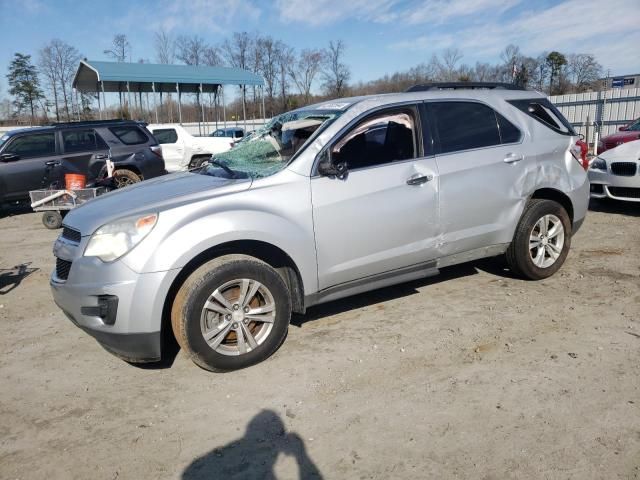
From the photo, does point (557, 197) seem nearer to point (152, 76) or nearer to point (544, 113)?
point (544, 113)

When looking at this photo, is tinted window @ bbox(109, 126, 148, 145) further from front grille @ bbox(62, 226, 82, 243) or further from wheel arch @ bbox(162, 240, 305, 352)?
wheel arch @ bbox(162, 240, 305, 352)

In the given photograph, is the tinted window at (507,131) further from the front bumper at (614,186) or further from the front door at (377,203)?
the front bumper at (614,186)

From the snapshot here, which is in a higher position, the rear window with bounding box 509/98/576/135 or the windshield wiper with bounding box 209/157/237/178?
the rear window with bounding box 509/98/576/135

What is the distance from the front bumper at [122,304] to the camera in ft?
10.4

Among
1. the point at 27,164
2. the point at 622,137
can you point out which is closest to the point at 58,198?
the point at 27,164

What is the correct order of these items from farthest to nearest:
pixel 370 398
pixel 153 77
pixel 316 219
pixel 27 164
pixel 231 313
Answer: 1. pixel 153 77
2. pixel 27 164
3. pixel 316 219
4. pixel 231 313
5. pixel 370 398

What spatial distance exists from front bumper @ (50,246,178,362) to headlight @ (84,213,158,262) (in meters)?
0.07

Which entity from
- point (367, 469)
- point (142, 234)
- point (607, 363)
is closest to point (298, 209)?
point (142, 234)

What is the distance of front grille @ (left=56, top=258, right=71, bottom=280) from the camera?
11.6 ft

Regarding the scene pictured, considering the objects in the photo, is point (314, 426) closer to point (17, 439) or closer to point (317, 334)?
point (317, 334)

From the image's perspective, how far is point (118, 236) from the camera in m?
3.29

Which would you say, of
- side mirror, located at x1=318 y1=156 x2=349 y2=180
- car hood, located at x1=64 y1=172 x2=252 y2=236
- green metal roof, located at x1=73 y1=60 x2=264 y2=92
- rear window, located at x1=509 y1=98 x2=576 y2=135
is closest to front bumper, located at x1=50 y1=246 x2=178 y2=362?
car hood, located at x1=64 y1=172 x2=252 y2=236

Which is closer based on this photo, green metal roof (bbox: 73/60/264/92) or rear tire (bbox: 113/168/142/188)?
rear tire (bbox: 113/168/142/188)

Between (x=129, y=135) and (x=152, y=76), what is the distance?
14.0 m
